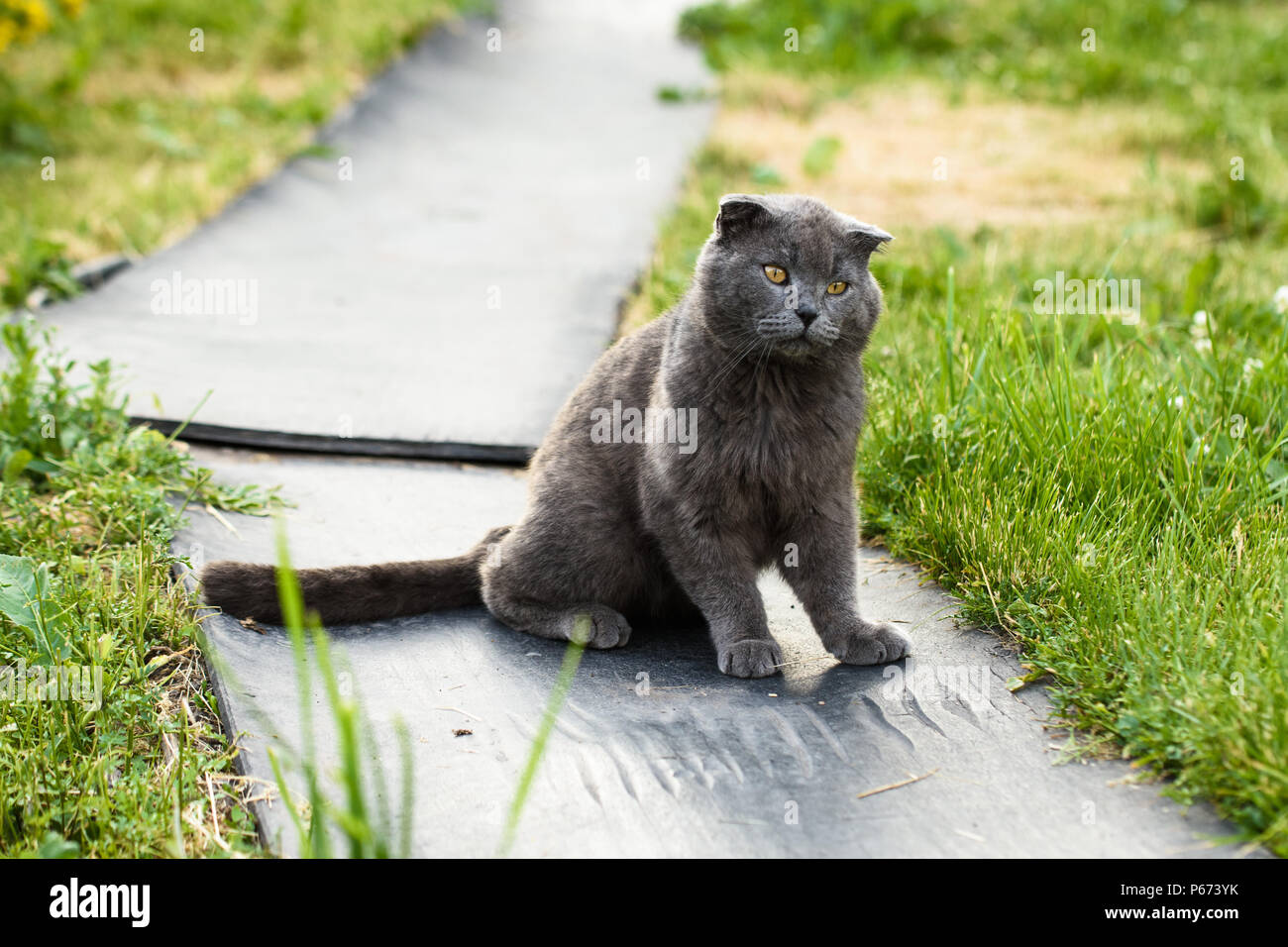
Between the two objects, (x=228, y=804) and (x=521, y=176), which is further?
(x=521, y=176)

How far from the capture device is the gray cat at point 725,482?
2572 millimetres

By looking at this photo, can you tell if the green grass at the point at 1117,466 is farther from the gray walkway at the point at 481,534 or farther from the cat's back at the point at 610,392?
the cat's back at the point at 610,392

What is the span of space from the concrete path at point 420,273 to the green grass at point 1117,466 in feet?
2.09

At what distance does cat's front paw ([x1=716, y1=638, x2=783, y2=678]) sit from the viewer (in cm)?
258

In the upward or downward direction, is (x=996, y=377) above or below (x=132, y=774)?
above

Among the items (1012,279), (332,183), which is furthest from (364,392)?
(332,183)

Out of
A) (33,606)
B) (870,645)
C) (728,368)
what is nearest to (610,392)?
(728,368)

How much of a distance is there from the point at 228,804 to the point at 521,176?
546 cm

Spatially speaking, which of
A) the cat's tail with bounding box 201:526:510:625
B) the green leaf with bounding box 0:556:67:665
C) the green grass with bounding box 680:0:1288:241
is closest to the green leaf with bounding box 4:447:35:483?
the green leaf with bounding box 0:556:67:665

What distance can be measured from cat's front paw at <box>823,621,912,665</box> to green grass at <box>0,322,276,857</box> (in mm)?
1285

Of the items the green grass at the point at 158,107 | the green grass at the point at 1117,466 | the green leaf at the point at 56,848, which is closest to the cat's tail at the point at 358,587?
the green leaf at the point at 56,848

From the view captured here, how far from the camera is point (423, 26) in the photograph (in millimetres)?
9352
